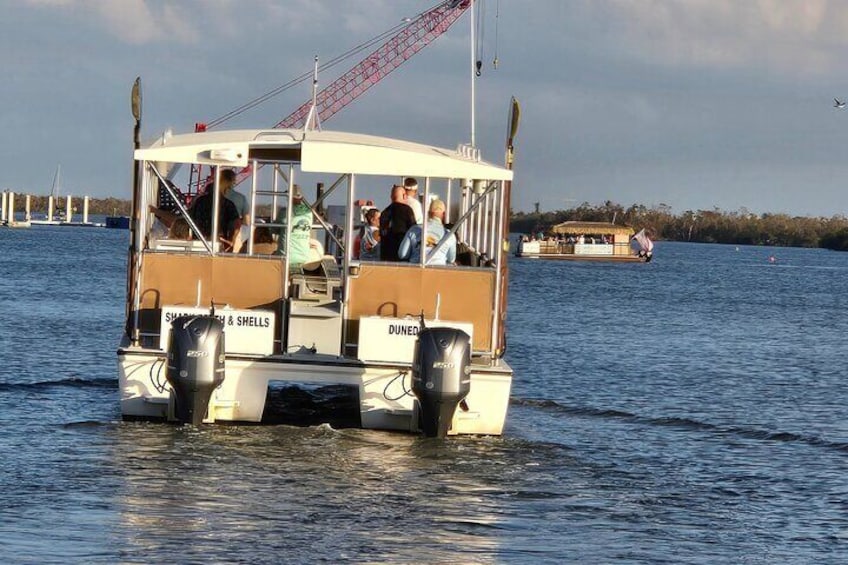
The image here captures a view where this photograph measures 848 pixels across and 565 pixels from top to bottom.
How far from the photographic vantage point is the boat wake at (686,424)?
2008 cm

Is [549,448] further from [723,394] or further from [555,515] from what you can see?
[723,394]

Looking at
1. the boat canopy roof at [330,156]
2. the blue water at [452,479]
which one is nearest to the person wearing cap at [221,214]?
the boat canopy roof at [330,156]

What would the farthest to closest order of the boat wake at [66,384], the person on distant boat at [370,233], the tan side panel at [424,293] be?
the boat wake at [66,384], the person on distant boat at [370,233], the tan side panel at [424,293]

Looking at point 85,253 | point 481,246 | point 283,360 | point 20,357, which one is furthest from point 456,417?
point 85,253

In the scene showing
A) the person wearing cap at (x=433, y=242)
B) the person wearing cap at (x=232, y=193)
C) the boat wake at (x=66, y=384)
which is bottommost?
the boat wake at (x=66, y=384)

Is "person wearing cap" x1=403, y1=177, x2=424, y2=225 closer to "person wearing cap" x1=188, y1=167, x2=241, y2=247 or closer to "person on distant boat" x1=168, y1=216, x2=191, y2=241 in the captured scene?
"person wearing cap" x1=188, y1=167, x2=241, y2=247

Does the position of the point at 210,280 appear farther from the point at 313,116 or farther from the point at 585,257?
the point at 585,257

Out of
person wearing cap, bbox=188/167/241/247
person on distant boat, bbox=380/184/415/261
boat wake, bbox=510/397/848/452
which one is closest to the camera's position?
person wearing cap, bbox=188/167/241/247

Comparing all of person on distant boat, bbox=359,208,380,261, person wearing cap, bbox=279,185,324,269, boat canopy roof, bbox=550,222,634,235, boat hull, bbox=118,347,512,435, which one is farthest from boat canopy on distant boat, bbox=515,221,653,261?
boat hull, bbox=118,347,512,435

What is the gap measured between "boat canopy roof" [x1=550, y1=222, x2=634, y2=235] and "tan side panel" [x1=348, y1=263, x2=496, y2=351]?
374 feet

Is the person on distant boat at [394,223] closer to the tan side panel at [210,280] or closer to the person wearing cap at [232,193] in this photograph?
the tan side panel at [210,280]

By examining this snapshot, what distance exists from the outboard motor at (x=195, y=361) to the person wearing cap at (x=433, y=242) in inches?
92.9

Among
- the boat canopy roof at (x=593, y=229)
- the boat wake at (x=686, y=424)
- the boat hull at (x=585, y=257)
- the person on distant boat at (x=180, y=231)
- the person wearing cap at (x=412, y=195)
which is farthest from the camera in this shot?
the boat canopy roof at (x=593, y=229)

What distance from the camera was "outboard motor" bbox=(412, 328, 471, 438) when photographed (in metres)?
15.3
